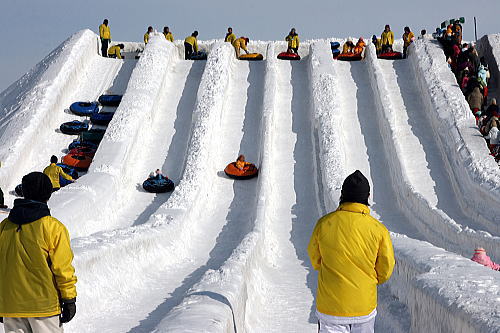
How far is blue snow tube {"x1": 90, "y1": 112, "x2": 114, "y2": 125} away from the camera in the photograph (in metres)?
18.0

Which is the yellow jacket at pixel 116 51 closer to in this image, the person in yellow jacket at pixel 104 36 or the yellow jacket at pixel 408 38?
the person in yellow jacket at pixel 104 36

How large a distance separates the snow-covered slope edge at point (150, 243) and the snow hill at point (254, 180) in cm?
4

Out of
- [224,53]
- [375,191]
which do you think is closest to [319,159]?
[375,191]

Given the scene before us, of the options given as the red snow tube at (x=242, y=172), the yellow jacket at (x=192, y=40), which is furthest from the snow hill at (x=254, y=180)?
the yellow jacket at (x=192, y=40)

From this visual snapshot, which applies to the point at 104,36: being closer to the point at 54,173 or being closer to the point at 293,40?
the point at 293,40

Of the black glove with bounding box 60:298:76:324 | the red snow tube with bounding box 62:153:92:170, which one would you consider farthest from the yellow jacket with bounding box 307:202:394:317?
the red snow tube with bounding box 62:153:92:170

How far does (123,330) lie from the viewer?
22.6 ft

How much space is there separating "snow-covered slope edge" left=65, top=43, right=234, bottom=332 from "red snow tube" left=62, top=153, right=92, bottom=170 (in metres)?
2.30

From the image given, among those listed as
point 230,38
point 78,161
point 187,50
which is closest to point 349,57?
point 230,38

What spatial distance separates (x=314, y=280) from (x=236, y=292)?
3336mm

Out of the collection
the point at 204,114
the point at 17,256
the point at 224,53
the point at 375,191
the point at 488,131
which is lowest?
the point at 17,256

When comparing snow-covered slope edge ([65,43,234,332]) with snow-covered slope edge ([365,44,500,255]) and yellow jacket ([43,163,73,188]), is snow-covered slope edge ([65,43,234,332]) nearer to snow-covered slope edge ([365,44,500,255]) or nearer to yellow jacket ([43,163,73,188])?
yellow jacket ([43,163,73,188])

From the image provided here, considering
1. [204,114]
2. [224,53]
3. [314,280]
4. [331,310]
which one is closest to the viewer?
[331,310]

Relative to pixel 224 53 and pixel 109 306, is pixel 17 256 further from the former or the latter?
pixel 224 53
